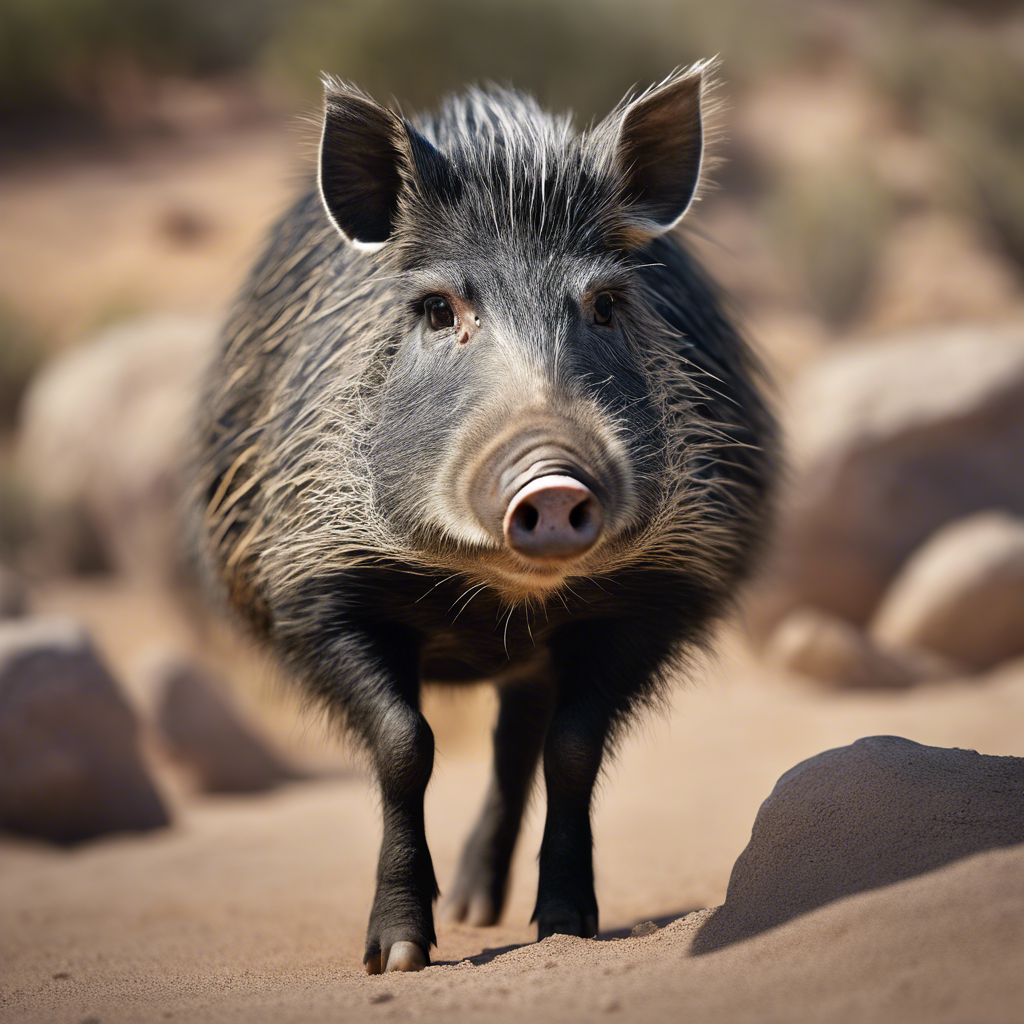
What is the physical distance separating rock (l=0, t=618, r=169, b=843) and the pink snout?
405 cm

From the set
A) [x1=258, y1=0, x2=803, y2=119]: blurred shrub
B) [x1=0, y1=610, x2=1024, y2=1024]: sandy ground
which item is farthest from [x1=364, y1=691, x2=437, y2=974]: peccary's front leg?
[x1=258, y1=0, x2=803, y2=119]: blurred shrub

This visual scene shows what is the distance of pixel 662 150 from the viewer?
3.33 meters

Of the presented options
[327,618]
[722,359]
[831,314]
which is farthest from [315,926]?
[831,314]

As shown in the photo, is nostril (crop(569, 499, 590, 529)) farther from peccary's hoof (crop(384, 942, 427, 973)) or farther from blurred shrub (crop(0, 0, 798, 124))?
blurred shrub (crop(0, 0, 798, 124))

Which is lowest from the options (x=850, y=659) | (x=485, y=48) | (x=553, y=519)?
(x=553, y=519)

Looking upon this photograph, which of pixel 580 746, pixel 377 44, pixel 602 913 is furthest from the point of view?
pixel 377 44

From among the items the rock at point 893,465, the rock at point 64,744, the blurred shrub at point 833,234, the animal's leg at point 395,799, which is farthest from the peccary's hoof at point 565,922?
the blurred shrub at point 833,234

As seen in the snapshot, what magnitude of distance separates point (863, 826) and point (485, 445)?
1.25 metres

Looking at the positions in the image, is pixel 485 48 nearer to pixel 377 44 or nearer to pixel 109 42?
pixel 377 44

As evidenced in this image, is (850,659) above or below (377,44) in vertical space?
below

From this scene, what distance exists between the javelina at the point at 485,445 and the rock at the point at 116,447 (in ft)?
21.0

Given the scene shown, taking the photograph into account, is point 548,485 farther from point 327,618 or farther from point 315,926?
point 315,926

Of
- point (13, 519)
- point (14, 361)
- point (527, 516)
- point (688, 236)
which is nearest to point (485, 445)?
point (527, 516)

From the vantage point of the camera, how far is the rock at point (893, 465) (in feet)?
27.6
